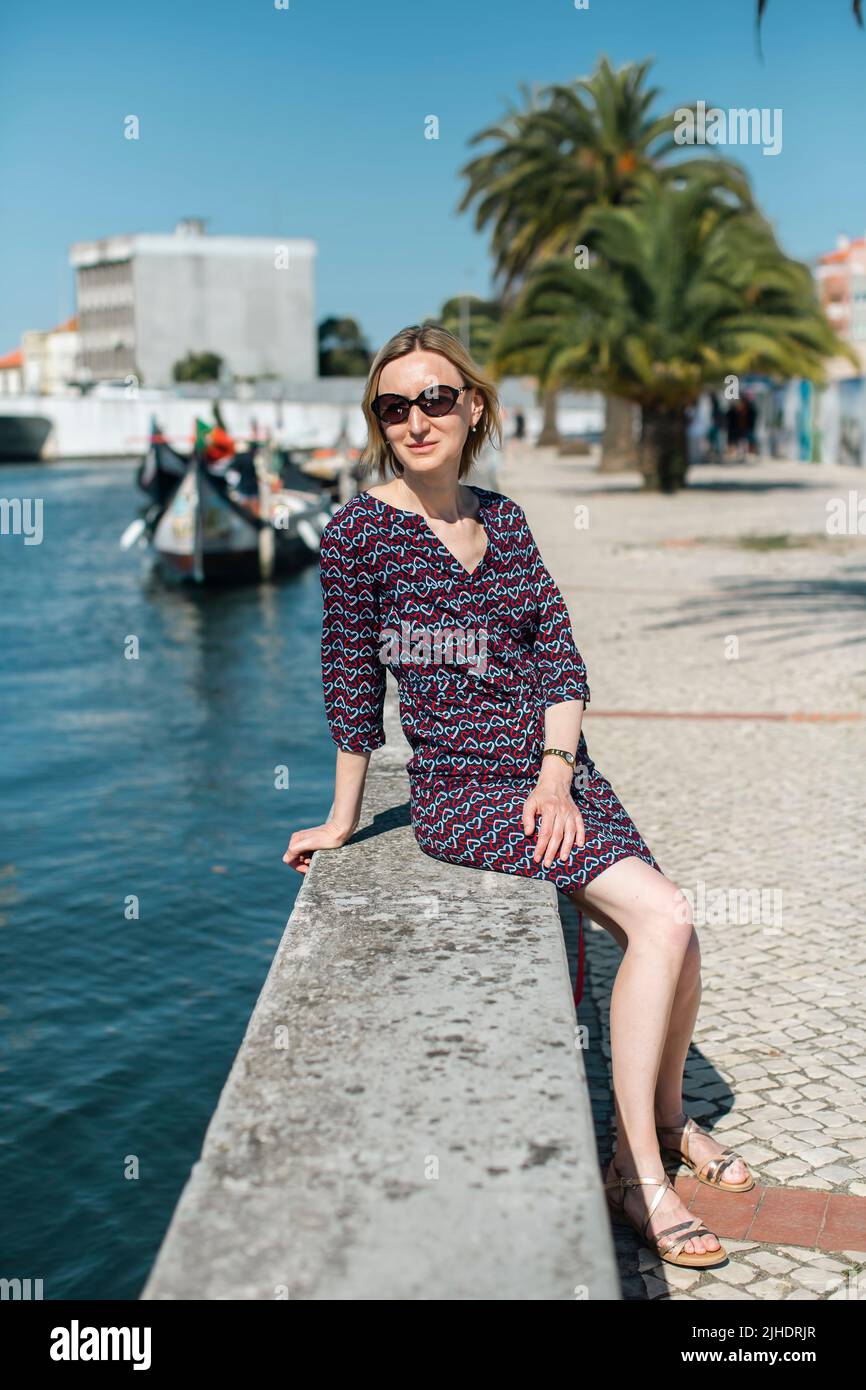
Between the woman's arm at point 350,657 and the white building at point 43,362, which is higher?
the white building at point 43,362

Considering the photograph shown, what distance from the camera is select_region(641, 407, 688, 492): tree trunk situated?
27812 millimetres

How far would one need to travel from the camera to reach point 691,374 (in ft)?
82.8

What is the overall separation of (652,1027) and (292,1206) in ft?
3.55

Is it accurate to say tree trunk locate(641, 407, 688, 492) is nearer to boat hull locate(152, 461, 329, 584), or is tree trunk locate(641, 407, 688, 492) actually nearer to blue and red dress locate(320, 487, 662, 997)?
boat hull locate(152, 461, 329, 584)

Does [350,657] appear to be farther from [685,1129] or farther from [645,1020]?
[685,1129]

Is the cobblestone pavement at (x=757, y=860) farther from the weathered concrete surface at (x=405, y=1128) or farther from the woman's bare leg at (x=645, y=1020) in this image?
the weathered concrete surface at (x=405, y=1128)

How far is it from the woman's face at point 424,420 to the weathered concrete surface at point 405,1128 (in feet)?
3.14

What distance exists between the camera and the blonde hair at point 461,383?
323 cm

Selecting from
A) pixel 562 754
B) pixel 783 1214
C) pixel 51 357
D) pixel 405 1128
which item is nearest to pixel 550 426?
pixel 562 754

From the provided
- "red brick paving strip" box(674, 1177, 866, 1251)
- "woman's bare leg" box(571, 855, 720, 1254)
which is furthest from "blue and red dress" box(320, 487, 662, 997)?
"red brick paving strip" box(674, 1177, 866, 1251)

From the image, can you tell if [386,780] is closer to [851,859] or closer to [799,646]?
[851,859]

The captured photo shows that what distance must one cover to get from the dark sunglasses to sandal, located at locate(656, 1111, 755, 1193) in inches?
63.7

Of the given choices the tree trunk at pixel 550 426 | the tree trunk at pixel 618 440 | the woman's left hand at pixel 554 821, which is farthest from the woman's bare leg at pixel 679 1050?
the tree trunk at pixel 550 426
